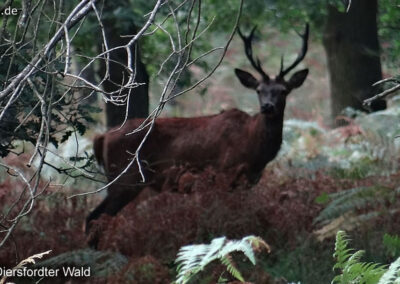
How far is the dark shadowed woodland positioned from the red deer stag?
2 cm

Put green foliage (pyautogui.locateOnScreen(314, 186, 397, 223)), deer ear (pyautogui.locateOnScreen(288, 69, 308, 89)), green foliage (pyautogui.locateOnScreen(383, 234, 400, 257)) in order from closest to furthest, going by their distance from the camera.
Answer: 1. green foliage (pyautogui.locateOnScreen(383, 234, 400, 257))
2. green foliage (pyautogui.locateOnScreen(314, 186, 397, 223))
3. deer ear (pyautogui.locateOnScreen(288, 69, 308, 89))

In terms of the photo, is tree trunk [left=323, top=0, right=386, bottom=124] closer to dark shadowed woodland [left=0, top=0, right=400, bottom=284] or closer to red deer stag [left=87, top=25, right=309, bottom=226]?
dark shadowed woodland [left=0, top=0, right=400, bottom=284]

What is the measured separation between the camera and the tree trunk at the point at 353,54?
12.2 meters

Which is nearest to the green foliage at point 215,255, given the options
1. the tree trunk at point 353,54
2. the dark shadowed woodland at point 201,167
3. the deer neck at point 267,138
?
the dark shadowed woodland at point 201,167

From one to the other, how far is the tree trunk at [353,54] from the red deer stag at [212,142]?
227 cm

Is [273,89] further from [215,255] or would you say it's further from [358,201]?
[215,255]

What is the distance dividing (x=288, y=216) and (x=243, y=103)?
1446cm

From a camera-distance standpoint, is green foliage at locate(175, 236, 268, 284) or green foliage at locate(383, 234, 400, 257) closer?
green foliage at locate(175, 236, 268, 284)

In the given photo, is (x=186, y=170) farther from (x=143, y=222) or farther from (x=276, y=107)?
(x=143, y=222)

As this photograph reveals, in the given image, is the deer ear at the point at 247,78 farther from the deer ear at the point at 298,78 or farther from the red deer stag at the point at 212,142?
the deer ear at the point at 298,78

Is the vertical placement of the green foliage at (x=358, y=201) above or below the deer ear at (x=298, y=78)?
below

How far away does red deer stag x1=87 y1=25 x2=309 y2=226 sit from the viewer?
32.3 ft

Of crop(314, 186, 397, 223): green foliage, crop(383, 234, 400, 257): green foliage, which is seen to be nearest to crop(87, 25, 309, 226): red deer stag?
crop(314, 186, 397, 223): green foliage

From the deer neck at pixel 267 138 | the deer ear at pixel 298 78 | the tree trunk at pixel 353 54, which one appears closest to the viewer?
the deer neck at pixel 267 138
